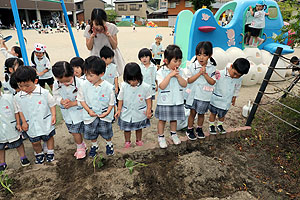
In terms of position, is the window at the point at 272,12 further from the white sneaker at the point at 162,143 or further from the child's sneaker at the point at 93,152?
the child's sneaker at the point at 93,152

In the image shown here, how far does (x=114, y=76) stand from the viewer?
350cm

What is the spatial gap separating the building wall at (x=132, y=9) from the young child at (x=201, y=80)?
55.8m

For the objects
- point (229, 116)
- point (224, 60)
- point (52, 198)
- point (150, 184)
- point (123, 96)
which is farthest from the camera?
point (224, 60)

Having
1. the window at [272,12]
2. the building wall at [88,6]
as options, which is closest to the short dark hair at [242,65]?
the window at [272,12]

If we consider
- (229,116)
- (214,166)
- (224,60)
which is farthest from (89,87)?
(224,60)

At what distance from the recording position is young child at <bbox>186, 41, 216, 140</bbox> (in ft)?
8.82

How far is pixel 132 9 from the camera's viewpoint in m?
54.8

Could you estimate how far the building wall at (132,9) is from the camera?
53.7 metres

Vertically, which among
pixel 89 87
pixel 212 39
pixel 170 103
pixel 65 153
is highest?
pixel 212 39

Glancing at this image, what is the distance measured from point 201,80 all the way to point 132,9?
57.8 meters

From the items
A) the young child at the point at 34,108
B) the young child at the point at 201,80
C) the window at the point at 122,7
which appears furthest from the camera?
the window at the point at 122,7

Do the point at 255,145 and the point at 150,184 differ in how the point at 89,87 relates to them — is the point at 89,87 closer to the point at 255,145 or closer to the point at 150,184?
the point at 150,184

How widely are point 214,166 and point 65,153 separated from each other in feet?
6.98

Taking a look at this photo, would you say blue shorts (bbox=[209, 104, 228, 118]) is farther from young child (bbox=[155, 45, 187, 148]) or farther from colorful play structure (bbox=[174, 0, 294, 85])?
colorful play structure (bbox=[174, 0, 294, 85])
